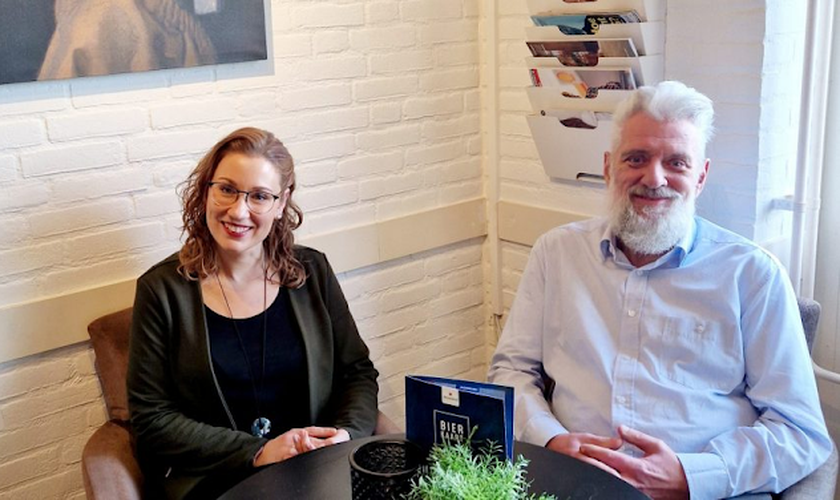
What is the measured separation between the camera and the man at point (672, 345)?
73.2 inches

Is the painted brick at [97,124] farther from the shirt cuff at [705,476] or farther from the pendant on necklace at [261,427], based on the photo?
the shirt cuff at [705,476]

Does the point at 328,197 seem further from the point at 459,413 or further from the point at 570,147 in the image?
the point at 459,413

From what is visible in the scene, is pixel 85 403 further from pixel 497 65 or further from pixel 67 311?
pixel 497 65

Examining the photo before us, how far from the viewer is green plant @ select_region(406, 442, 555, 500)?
1.24 meters

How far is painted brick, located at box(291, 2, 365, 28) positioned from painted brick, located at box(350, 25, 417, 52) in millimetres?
38

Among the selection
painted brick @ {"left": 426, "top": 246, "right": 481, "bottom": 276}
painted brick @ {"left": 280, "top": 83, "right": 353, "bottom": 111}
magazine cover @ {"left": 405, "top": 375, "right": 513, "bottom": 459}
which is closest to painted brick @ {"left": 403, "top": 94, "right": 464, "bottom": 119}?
painted brick @ {"left": 280, "top": 83, "right": 353, "bottom": 111}

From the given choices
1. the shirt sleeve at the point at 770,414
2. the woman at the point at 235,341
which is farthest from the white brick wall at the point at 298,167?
the shirt sleeve at the point at 770,414

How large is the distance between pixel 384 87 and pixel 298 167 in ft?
1.22

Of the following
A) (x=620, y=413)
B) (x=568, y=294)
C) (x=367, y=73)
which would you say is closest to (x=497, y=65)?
(x=367, y=73)

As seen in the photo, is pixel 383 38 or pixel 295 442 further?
pixel 383 38

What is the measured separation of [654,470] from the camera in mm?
1833

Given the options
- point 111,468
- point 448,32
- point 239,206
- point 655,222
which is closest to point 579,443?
point 655,222

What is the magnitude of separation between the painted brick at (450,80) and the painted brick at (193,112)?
0.66 meters

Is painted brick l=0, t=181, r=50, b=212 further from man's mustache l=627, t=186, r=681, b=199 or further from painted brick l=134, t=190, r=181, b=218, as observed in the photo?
man's mustache l=627, t=186, r=681, b=199
